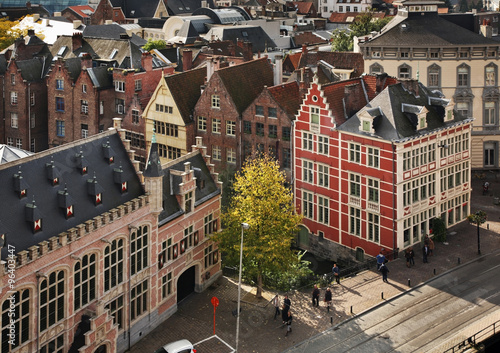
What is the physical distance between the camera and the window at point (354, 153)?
6944 centimetres

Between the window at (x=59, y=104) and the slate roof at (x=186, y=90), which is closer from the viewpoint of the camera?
the slate roof at (x=186, y=90)

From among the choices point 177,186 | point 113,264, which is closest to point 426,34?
point 177,186

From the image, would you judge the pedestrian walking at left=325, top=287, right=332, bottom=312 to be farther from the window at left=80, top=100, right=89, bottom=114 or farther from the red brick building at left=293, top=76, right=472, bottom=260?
the window at left=80, top=100, right=89, bottom=114

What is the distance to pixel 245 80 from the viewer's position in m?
84.0

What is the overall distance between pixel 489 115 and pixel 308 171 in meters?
30.7

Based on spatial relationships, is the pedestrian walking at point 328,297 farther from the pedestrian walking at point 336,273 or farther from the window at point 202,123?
the window at point 202,123

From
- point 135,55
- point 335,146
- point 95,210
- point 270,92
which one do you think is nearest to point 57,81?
point 135,55

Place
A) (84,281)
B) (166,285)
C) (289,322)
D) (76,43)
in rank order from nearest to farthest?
(84,281) → (289,322) → (166,285) → (76,43)

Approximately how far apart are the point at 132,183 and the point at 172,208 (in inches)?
176

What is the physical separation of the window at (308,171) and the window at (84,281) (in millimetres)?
29162

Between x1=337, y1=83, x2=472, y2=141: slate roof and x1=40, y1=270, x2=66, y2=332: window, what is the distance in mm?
32103

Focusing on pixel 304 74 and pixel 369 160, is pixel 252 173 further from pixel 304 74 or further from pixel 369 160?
pixel 304 74

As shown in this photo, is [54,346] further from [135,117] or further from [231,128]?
[135,117]

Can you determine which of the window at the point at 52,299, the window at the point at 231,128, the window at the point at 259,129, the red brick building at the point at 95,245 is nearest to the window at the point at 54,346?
the red brick building at the point at 95,245
